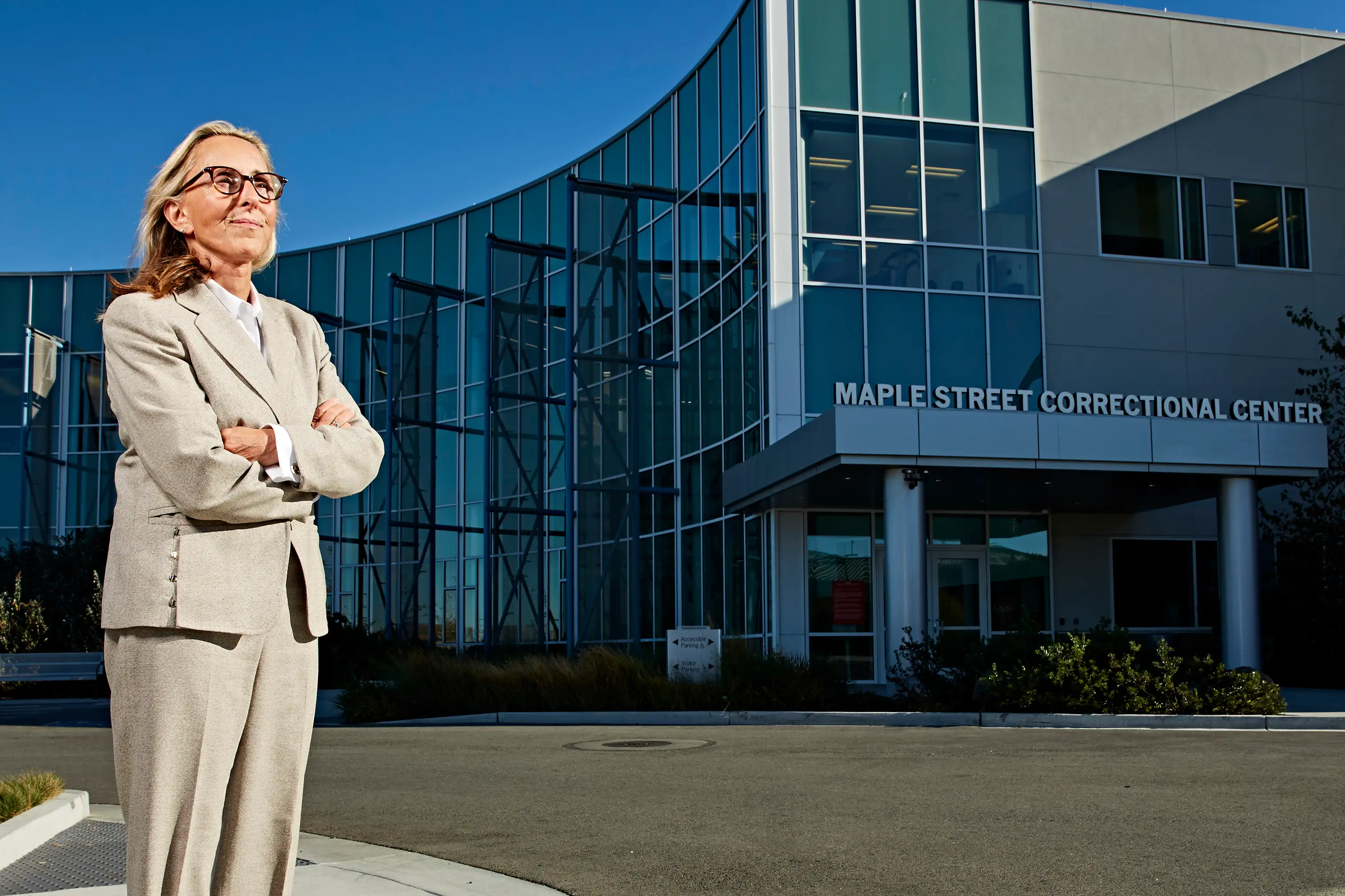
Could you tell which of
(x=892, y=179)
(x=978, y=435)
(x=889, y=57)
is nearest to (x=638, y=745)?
(x=978, y=435)

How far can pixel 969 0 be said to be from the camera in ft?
78.2

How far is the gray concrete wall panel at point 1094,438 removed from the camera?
18625mm

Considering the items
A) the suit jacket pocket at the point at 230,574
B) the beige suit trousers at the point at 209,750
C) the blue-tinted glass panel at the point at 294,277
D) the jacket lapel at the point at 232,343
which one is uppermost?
the blue-tinted glass panel at the point at 294,277

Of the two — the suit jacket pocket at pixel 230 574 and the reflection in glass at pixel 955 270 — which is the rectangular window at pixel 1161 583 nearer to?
the reflection in glass at pixel 955 270

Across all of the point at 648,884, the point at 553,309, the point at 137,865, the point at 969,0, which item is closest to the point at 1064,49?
the point at 969,0

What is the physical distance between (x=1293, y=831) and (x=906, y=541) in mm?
11848

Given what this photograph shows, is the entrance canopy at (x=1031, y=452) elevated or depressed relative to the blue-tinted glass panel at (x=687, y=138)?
depressed

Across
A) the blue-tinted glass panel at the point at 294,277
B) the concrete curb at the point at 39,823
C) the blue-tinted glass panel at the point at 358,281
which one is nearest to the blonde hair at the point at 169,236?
the concrete curb at the point at 39,823

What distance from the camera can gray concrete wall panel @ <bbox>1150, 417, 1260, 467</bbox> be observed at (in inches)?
747

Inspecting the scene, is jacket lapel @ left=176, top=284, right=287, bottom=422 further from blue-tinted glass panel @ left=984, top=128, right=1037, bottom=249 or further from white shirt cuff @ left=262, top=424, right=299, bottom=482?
blue-tinted glass panel @ left=984, top=128, right=1037, bottom=249

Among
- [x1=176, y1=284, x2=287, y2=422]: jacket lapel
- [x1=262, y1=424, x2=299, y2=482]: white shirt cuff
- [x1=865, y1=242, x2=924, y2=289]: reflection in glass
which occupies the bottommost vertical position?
[x1=262, y1=424, x2=299, y2=482]: white shirt cuff

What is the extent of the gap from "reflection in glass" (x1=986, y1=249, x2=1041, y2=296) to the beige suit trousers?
852 inches

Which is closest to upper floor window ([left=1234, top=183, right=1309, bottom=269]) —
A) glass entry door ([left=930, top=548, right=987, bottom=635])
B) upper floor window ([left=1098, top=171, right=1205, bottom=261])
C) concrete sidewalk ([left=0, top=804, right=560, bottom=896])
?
upper floor window ([left=1098, top=171, right=1205, bottom=261])

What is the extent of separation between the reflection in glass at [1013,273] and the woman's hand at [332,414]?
21277mm
